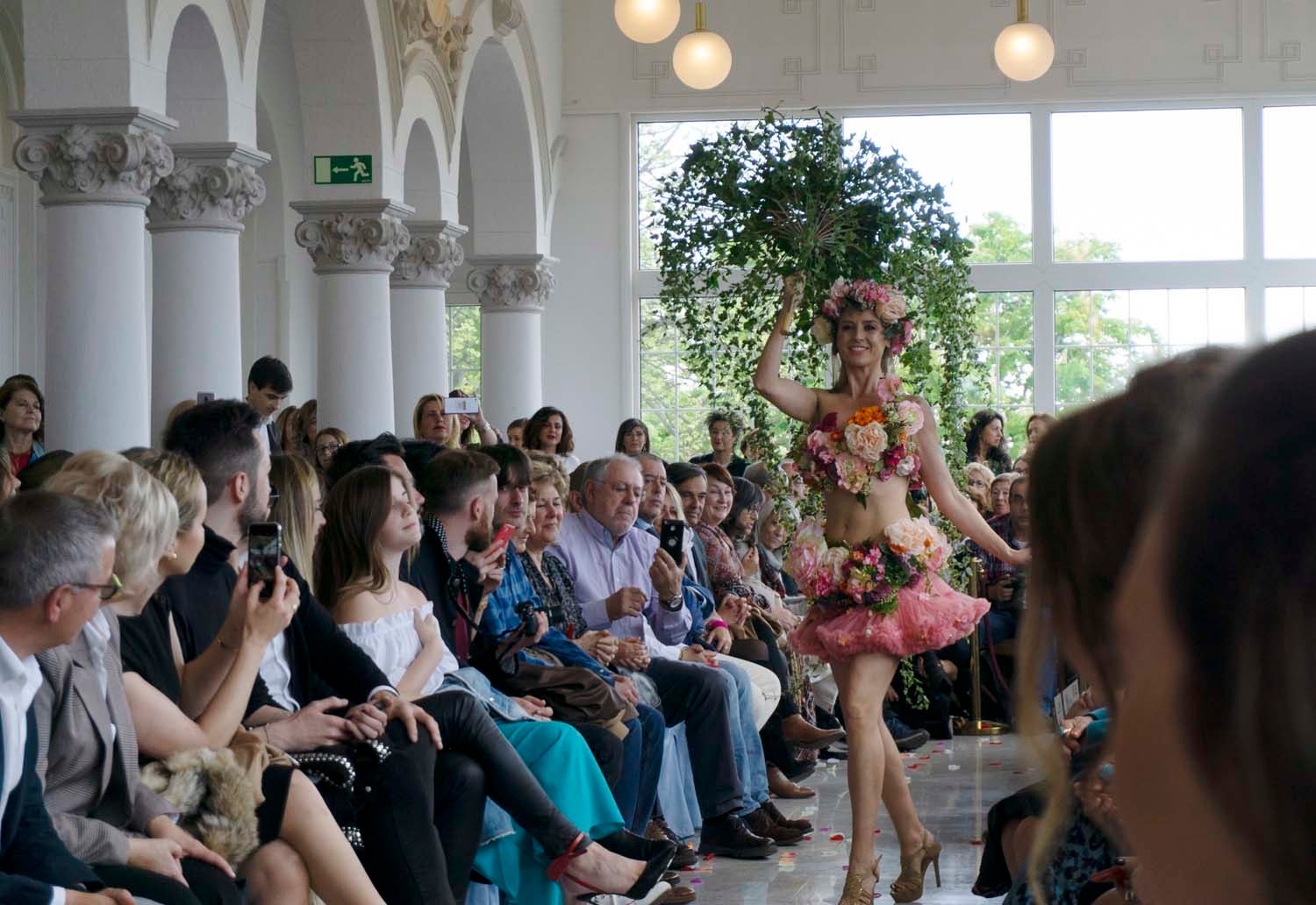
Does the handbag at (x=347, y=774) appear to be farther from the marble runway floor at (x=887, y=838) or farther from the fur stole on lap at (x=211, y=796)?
the marble runway floor at (x=887, y=838)

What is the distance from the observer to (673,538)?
239 inches

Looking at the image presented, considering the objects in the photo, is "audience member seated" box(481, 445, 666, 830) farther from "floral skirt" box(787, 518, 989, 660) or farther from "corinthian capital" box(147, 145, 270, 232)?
"corinthian capital" box(147, 145, 270, 232)

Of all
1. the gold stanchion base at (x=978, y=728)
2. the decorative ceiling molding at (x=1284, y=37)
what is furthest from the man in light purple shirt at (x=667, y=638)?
the decorative ceiling molding at (x=1284, y=37)

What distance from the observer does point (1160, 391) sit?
50.3 inches

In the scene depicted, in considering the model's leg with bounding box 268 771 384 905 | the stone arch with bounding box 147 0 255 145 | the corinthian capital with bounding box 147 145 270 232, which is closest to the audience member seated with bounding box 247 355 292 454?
the corinthian capital with bounding box 147 145 270 232

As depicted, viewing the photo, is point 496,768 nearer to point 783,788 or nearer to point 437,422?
point 783,788

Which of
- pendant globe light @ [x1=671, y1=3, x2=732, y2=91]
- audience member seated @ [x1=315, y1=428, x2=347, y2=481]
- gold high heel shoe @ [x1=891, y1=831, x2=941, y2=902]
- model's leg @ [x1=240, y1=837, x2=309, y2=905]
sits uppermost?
pendant globe light @ [x1=671, y1=3, x2=732, y2=91]

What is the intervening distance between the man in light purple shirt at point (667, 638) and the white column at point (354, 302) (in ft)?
15.9

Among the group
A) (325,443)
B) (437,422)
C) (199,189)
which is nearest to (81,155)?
(199,189)

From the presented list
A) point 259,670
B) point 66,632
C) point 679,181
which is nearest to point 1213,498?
point 66,632

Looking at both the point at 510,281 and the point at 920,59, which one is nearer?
the point at 510,281

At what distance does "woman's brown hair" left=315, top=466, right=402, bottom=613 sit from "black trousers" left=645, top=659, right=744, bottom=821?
173cm

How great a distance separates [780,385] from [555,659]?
1.15 metres

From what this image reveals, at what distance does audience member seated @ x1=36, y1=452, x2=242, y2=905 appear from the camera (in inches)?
115
